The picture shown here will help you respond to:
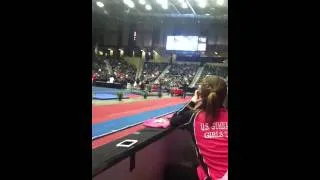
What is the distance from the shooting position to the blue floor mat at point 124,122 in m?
1.55

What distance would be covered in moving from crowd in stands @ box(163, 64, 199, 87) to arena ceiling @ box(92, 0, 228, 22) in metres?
0.19

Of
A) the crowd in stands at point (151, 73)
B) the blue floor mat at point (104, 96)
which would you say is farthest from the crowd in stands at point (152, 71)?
the blue floor mat at point (104, 96)

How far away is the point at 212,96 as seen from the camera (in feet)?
5.08

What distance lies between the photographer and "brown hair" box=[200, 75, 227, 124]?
1538 millimetres

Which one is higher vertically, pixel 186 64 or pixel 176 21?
pixel 176 21

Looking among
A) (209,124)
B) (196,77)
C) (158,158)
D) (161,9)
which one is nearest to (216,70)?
(196,77)

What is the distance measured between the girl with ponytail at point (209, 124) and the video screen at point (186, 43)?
130mm

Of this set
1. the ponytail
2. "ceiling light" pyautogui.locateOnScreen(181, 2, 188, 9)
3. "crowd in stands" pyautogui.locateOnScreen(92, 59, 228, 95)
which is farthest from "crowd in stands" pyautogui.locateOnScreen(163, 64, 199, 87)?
"ceiling light" pyautogui.locateOnScreen(181, 2, 188, 9)
